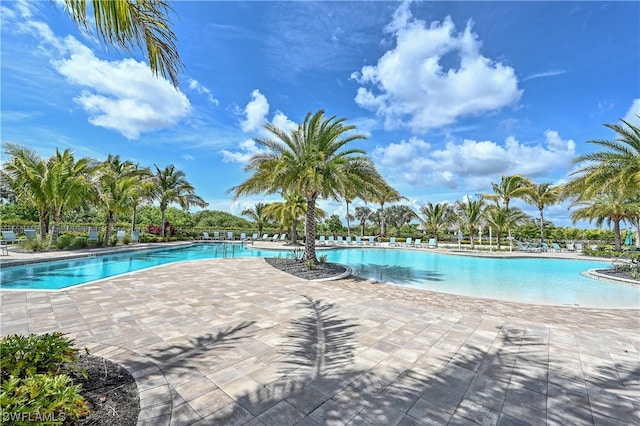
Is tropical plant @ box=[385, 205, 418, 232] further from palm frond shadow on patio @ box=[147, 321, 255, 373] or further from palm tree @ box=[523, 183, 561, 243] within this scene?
palm frond shadow on patio @ box=[147, 321, 255, 373]

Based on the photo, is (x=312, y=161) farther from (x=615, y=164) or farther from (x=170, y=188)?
(x=170, y=188)

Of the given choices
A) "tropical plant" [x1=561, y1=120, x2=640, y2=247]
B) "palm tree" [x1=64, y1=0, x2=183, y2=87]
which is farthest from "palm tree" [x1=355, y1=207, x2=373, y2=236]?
"palm tree" [x1=64, y1=0, x2=183, y2=87]

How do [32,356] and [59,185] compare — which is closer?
[32,356]

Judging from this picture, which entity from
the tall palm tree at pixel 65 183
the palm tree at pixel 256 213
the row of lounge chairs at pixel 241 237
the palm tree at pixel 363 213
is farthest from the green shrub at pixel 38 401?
the palm tree at pixel 363 213

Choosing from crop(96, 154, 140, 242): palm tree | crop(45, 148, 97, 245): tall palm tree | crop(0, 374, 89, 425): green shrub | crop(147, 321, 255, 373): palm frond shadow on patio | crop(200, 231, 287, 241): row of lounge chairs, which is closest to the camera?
crop(0, 374, 89, 425): green shrub

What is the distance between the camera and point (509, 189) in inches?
1006

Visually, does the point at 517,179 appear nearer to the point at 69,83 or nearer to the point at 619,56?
the point at 619,56

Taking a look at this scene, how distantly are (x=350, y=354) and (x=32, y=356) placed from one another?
129 inches

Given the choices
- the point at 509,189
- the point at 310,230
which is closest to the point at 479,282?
the point at 310,230

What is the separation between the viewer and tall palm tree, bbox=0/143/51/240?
567 inches

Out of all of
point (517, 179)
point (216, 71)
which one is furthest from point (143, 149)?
point (517, 179)

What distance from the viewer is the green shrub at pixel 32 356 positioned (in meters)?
2.24

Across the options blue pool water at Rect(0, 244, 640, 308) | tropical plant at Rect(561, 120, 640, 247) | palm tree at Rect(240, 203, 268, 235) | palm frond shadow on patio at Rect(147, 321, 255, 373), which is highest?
tropical plant at Rect(561, 120, 640, 247)

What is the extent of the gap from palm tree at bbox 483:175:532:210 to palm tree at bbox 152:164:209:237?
28962 mm
